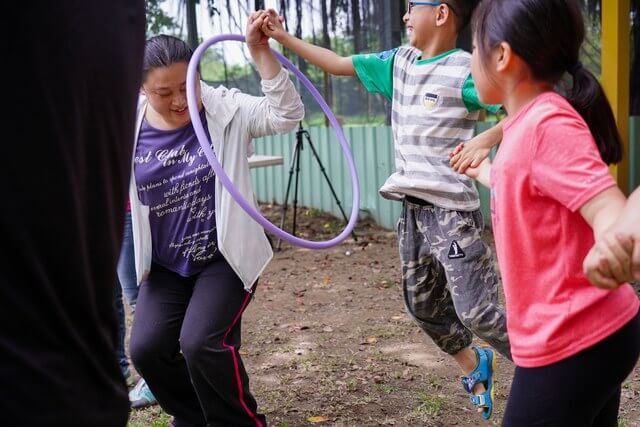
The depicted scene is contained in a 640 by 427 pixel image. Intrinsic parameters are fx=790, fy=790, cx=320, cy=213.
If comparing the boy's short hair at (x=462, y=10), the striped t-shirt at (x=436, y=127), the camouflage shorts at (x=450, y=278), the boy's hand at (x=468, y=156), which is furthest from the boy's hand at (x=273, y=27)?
the boy's hand at (x=468, y=156)

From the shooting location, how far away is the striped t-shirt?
3418mm

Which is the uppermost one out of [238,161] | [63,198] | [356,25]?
[356,25]

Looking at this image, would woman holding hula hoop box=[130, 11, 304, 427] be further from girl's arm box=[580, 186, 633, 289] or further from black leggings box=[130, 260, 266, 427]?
girl's arm box=[580, 186, 633, 289]

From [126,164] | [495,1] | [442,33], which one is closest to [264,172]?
[442,33]

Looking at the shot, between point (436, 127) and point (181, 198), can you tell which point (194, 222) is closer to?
point (181, 198)

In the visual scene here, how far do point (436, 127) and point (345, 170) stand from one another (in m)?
5.79

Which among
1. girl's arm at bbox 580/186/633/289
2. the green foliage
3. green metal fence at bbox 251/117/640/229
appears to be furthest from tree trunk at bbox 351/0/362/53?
girl's arm at bbox 580/186/633/289

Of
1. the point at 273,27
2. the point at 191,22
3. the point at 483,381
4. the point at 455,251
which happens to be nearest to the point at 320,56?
the point at 273,27

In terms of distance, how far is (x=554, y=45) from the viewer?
2043 mm

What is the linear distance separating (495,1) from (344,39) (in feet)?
22.2

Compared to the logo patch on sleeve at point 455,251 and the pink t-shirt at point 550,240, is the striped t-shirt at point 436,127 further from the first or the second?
the pink t-shirt at point 550,240

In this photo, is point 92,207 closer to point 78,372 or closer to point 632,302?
point 78,372

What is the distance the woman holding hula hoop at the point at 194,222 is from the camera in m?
3.25

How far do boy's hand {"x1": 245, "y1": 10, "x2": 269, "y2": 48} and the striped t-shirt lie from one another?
689 mm
